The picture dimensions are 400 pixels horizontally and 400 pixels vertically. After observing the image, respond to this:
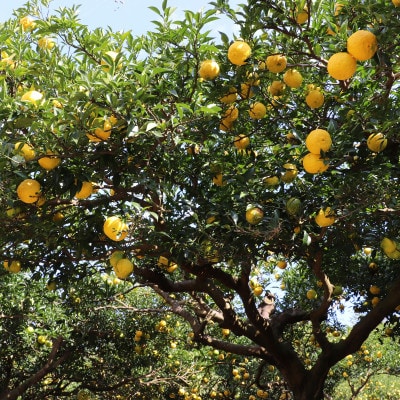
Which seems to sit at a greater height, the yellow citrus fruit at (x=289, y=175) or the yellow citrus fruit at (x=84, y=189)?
the yellow citrus fruit at (x=289, y=175)

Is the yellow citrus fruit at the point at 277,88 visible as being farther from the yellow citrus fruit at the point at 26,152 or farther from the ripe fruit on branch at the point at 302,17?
the yellow citrus fruit at the point at 26,152

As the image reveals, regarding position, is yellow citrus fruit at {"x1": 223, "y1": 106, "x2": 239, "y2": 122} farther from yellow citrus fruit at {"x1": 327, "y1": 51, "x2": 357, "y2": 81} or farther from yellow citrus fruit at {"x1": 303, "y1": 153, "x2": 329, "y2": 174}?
yellow citrus fruit at {"x1": 327, "y1": 51, "x2": 357, "y2": 81}

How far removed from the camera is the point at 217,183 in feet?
11.1

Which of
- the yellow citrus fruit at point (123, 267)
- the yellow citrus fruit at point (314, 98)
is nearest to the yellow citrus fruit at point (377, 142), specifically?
the yellow citrus fruit at point (314, 98)

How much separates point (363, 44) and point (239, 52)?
0.72 metres

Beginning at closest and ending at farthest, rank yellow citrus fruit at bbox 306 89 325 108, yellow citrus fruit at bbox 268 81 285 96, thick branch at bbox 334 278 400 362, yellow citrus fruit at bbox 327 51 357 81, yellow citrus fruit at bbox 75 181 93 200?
yellow citrus fruit at bbox 327 51 357 81, yellow citrus fruit at bbox 75 181 93 200, yellow citrus fruit at bbox 306 89 325 108, yellow citrus fruit at bbox 268 81 285 96, thick branch at bbox 334 278 400 362

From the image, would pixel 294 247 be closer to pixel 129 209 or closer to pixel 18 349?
pixel 129 209

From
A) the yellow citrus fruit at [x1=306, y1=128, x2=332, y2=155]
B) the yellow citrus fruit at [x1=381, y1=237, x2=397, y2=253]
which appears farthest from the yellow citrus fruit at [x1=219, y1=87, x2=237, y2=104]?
the yellow citrus fruit at [x1=381, y1=237, x2=397, y2=253]

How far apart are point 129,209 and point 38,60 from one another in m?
1.19

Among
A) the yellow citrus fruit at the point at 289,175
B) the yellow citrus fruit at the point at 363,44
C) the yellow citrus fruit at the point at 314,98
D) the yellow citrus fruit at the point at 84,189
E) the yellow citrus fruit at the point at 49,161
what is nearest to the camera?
the yellow citrus fruit at the point at 363,44

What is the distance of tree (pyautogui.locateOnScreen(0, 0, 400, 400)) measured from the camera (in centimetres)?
240

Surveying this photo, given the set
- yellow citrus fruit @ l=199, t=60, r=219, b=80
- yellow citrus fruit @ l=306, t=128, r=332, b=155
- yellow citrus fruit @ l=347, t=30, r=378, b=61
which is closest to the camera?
yellow citrus fruit @ l=347, t=30, r=378, b=61

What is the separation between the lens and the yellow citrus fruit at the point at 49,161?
2.51 meters

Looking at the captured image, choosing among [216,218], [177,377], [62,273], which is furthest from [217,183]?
[177,377]
